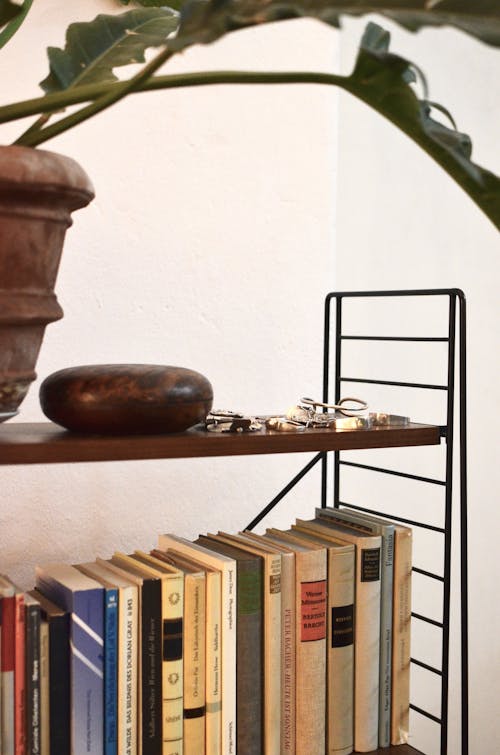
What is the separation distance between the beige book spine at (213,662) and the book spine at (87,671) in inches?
4.9

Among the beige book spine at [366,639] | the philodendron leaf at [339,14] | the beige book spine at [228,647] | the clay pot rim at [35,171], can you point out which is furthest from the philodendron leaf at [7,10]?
the beige book spine at [366,639]

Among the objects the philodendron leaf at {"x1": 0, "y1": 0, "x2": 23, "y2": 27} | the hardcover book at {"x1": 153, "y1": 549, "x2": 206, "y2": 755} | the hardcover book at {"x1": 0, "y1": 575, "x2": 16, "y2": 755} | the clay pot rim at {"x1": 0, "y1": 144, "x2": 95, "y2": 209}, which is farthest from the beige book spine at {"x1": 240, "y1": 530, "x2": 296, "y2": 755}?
the philodendron leaf at {"x1": 0, "y1": 0, "x2": 23, "y2": 27}

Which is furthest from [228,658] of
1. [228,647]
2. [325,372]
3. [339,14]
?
[339,14]

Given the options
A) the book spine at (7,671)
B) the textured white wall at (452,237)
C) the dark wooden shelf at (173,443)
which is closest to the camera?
the dark wooden shelf at (173,443)

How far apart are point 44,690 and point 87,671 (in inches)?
1.9

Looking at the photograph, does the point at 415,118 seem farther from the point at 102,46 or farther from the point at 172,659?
the point at 172,659

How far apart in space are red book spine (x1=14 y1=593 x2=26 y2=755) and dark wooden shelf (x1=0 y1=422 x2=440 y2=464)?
191 mm

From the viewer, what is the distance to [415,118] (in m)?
0.70

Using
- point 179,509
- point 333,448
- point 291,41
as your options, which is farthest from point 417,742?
point 291,41

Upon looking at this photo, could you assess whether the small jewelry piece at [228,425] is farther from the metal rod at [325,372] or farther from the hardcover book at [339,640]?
the metal rod at [325,372]

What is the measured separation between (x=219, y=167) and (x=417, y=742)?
1197 mm

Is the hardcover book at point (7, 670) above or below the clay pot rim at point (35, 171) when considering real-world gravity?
below

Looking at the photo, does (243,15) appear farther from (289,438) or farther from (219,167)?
(219,167)

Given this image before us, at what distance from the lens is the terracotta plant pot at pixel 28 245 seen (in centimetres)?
74
